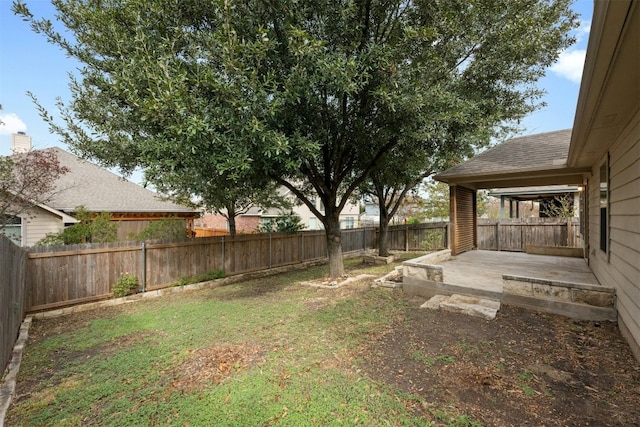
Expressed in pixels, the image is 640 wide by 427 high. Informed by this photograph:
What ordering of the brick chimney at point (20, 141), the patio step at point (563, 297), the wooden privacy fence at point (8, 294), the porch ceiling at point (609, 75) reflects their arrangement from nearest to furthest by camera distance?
the porch ceiling at point (609, 75)
the wooden privacy fence at point (8, 294)
the patio step at point (563, 297)
the brick chimney at point (20, 141)

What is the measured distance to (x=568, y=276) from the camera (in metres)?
6.18

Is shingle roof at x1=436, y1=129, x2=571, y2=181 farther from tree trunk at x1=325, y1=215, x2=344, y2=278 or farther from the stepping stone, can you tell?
the stepping stone

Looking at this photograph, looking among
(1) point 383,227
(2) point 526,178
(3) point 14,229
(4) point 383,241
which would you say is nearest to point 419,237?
(1) point 383,227

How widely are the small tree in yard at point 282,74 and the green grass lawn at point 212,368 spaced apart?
2.65 meters

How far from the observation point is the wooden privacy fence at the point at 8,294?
3404 millimetres

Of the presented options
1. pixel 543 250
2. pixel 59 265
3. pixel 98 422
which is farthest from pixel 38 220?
pixel 543 250

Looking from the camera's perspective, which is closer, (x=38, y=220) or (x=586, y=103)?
(x=586, y=103)

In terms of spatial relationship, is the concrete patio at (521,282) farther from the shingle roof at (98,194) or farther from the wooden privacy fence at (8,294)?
the shingle roof at (98,194)

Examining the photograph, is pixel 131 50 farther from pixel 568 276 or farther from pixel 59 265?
pixel 568 276

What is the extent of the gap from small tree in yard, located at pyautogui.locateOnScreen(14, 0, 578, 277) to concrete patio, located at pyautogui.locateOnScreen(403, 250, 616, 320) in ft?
9.99

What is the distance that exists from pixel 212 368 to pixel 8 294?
2.82 metres

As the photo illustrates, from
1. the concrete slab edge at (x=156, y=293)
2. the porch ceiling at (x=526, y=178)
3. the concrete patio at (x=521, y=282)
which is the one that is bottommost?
the concrete slab edge at (x=156, y=293)

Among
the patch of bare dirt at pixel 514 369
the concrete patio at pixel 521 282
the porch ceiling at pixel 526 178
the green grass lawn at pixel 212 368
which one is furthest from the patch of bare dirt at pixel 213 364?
the porch ceiling at pixel 526 178

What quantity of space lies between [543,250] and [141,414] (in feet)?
36.9
